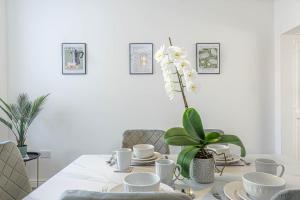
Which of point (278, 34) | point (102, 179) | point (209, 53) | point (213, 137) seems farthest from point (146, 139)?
point (278, 34)

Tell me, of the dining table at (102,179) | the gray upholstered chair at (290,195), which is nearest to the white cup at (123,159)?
the dining table at (102,179)

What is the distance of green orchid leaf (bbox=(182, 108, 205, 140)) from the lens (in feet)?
4.04

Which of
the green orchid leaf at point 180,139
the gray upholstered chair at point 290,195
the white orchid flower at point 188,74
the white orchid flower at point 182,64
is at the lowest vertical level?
the gray upholstered chair at point 290,195

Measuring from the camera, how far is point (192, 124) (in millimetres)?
1243

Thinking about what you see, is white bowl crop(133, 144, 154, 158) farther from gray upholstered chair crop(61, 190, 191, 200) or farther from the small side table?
the small side table

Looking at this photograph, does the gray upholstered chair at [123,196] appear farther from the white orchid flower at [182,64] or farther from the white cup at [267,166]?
the white cup at [267,166]

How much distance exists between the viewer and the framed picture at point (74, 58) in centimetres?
297

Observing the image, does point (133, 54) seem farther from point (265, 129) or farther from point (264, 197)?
point (264, 197)

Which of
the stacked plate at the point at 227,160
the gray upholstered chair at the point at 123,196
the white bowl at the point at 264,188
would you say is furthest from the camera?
the stacked plate at the point at 227,160

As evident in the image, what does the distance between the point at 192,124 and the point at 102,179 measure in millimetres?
545

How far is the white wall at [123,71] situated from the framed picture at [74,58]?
71 mm

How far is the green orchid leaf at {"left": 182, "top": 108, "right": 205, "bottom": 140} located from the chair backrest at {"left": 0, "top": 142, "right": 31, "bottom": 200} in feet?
3.04

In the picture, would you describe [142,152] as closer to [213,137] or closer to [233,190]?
[213,137]

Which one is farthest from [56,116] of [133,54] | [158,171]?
[158,171]
